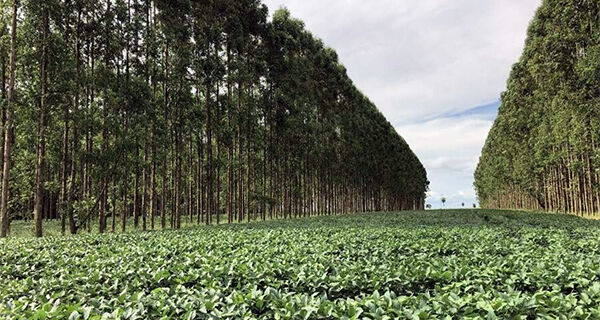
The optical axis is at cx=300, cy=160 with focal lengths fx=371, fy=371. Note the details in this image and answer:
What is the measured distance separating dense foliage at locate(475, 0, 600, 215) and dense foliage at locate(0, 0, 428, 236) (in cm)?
2366

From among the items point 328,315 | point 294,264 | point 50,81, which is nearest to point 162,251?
point 294,264

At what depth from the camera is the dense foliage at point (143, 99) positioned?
703 inches

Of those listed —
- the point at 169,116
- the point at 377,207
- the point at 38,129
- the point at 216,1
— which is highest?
the point at 216,1

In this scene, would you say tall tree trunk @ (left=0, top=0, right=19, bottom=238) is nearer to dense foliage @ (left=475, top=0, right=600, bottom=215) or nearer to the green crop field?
the green crop field

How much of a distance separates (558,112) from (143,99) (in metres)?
35.5

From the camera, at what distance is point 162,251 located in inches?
342

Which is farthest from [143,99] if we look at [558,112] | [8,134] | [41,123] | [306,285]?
[558,112]

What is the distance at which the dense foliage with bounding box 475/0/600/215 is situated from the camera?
27812 millimetres

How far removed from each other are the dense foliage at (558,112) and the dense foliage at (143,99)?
2366 centimetres

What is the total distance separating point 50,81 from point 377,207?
6644cm

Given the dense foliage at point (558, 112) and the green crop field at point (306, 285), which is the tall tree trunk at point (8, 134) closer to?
the green crop field at point (306, 285)

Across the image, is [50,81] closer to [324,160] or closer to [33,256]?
[33,256]

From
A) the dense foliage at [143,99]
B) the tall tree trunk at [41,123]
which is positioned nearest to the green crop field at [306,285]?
the tall tree trunk at [41,123]

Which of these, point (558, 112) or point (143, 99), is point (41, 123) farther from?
point (558, 112)
